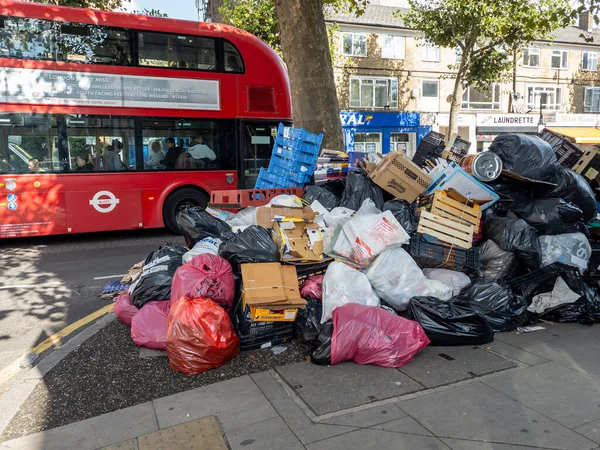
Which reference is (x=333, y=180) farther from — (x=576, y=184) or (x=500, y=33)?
(x=500, y=33)

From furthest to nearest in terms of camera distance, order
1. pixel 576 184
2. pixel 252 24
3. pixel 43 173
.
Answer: pixel 252 24 → pixel 43 173 → pixel 576 184

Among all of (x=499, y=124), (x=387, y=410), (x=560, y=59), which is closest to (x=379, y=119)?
(x=499, y=124)

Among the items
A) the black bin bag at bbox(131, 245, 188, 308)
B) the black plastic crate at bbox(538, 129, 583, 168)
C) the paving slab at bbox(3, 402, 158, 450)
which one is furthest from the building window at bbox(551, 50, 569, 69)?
the paving slab at bbox(3, 402, 158, 450)

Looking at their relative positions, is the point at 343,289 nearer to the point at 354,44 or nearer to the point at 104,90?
the point at 104,90

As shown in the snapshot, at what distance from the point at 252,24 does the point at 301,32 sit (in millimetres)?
10475

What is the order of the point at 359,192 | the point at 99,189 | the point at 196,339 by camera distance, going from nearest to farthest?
the point at 196,339 < the point at 359,192 < the point at 99,189

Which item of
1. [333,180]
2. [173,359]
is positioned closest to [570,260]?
[333,180]

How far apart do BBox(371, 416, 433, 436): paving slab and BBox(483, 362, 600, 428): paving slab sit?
0.76m

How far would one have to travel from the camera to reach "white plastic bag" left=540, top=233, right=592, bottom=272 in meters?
4.79

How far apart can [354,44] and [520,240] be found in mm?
24882

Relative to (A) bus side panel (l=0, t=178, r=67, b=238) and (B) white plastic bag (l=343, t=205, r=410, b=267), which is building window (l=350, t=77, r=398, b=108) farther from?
(B) white plastic bag (l=343, t=205, r=410, b=267)

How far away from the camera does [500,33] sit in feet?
65.7

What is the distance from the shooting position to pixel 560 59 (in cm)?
3159

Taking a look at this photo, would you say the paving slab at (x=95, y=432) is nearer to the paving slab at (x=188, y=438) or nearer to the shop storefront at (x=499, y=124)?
the paving slab at (x=188, y=438)
